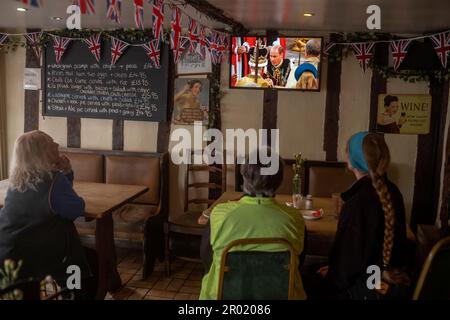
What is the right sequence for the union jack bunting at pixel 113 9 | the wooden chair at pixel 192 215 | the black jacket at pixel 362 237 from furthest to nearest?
1. the wooden chair at pixel 192 215
2. the union jack bunting at pixel 113 9
3. the black jacket at pixel 362 237

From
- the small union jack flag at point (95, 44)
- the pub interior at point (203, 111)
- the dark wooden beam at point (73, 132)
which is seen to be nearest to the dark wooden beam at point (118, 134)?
the pub interior at point (203, 111)

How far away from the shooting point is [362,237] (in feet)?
7.21

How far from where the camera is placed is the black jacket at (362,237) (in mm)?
2197

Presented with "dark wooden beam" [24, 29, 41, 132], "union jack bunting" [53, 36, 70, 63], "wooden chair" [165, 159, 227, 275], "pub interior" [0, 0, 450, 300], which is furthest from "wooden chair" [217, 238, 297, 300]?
"dark wooden beam" [24, 29, 41, 132]

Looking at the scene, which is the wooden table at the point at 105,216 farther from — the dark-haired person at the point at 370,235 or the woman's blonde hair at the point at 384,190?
the woman's blonde hair at the point at 384,190

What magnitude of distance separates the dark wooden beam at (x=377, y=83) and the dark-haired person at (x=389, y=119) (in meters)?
0.06

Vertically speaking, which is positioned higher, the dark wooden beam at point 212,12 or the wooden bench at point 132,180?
the dark wooden beam at point 212,12

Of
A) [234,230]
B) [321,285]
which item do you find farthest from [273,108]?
[234,230]

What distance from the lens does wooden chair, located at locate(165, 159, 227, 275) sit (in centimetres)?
420

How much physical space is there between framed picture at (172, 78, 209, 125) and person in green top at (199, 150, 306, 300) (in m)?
2.90

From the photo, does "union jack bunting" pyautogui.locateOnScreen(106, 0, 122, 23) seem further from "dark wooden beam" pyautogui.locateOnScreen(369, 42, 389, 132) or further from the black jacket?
"dark wooden beam" pyautogui.locateOnScreen(369, 42, 389, 132)

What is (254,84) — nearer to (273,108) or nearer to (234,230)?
(273,108)
